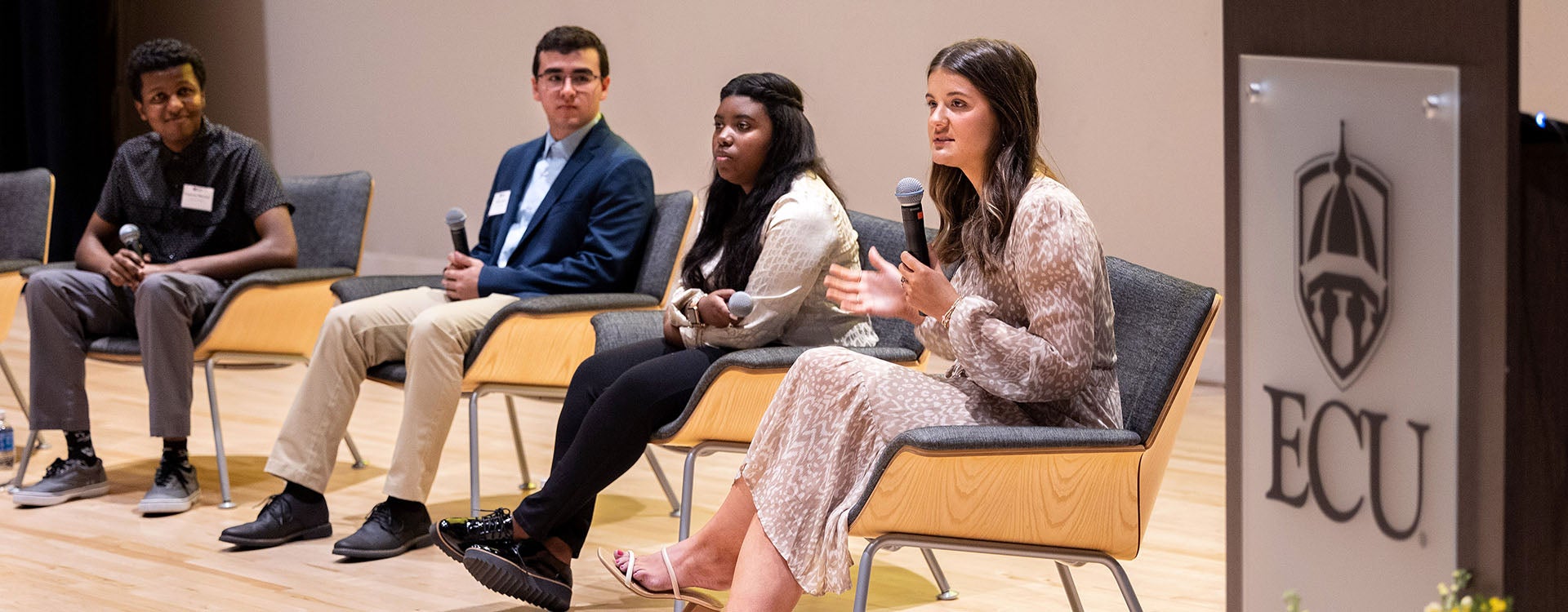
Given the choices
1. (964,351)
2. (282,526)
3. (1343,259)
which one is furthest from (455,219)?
(1343,259)

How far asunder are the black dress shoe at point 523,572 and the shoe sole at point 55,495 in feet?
5.90

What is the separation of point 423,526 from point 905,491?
1.72m

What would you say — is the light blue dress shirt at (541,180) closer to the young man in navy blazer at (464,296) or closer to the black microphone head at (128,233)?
the young man in navy blazer at (464,296)

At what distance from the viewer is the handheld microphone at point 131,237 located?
4.00 meters

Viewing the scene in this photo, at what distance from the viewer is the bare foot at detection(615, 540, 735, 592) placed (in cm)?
260

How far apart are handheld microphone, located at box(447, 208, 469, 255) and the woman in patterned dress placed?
1381 millimetres

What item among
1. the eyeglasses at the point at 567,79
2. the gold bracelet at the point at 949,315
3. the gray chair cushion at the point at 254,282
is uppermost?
the eyeglasses at the point at 567,79

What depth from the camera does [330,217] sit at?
4.40 m

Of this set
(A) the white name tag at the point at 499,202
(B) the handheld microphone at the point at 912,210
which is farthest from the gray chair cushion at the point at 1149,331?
(A) the white name tag at the point at 499,202

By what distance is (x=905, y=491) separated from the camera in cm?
221

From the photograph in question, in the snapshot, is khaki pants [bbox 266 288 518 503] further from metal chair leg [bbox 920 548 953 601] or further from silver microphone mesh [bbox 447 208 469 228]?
metal chair leg [bbox 920 548 953 601]

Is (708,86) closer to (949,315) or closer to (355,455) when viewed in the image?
(355,455)

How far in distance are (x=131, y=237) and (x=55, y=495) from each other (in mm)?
722

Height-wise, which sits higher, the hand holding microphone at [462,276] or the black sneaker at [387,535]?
the hand holding microphone at [462,276]
